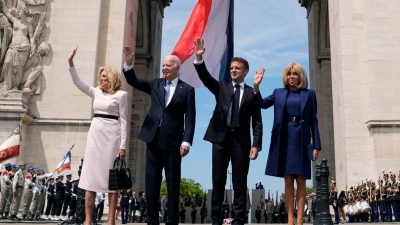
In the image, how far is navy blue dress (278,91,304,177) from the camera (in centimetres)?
709

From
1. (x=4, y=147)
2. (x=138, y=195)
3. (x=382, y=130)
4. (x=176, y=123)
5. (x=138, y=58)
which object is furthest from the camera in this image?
(x=138, y=58)

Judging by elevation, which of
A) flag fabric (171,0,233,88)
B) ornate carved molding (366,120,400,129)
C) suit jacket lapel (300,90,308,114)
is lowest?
suit jacket lapel (300,90,308,114)

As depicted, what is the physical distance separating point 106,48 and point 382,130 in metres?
11.1

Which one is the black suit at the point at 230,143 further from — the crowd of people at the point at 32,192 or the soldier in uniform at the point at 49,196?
the soldier in uniform at the point at 49,196

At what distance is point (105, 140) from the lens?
705 centimetres

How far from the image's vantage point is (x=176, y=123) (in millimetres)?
6918

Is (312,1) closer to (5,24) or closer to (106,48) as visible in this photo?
(106,48)

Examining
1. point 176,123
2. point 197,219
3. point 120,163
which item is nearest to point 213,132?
point 176,123

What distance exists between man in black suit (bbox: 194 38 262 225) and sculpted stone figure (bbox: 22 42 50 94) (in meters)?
13.9

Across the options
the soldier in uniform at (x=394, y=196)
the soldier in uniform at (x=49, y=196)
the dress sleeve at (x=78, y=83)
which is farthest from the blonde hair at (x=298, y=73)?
the soldier in uniform at (x=49, y=196)

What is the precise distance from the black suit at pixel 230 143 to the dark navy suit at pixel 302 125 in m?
0.26

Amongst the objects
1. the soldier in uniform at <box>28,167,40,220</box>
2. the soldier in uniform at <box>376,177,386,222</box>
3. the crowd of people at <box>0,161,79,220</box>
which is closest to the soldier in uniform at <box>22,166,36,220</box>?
the crowd of people at <box>0,161,79,220</box>

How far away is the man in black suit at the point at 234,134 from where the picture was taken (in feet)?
22.4

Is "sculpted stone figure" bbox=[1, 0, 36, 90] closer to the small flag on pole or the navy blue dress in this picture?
the small flag on pole
